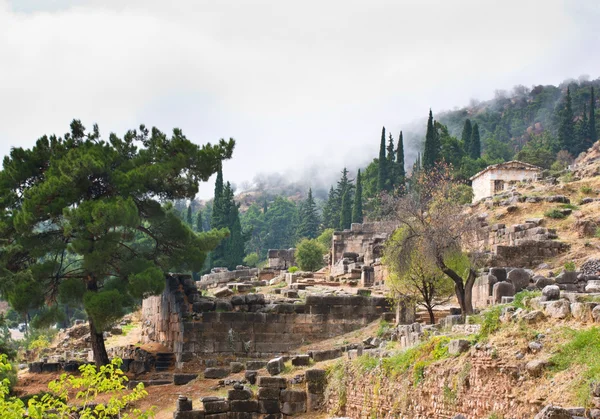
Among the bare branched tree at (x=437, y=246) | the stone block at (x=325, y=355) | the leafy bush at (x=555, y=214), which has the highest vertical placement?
the leafy bush at (x=555, y=214)

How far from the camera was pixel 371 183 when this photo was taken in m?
75.4

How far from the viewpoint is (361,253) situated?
1882 inches

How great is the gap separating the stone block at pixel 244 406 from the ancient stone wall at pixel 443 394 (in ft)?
6.44

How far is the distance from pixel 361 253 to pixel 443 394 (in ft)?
115

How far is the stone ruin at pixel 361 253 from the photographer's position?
111ft

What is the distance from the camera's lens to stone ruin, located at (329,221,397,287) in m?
33.8

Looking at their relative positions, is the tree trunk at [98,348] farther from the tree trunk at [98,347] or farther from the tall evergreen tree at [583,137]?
the tall evergreen tree at [583,137]

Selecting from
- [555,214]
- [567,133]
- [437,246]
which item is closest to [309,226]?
[567,133]

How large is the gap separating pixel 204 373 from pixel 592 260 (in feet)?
40.5

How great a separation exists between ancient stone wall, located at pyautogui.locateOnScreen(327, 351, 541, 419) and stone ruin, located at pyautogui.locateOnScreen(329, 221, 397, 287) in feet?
Result: 35.9

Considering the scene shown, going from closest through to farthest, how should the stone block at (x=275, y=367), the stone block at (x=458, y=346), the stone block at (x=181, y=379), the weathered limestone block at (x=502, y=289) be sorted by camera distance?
the stone block at (x=458, y=346) < the stone block at (x=275, y=367) < the weathered limestone block at (x=502, y=289) < the stone block at (x=181, y=379)

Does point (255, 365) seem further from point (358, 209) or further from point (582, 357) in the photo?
point (358, 209)

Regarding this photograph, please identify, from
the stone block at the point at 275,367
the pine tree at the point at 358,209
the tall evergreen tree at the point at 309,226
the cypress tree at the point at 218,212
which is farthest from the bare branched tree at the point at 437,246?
the tall evergreen tree at the point at 309,226

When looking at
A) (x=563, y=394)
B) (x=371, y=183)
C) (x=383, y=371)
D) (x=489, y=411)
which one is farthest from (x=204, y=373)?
(x=371, y=183)
